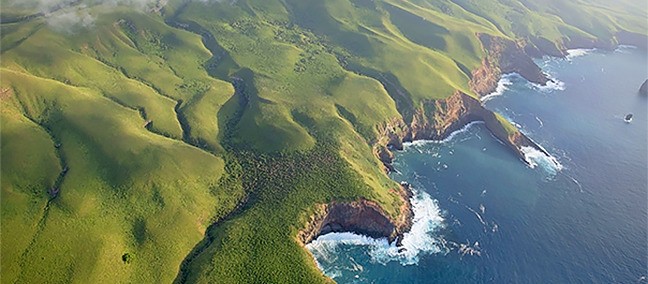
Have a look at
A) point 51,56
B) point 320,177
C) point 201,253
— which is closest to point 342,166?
point 320,177

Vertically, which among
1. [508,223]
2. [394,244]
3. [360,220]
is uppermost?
[360,220]

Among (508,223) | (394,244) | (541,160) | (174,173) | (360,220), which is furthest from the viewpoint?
(541,160)

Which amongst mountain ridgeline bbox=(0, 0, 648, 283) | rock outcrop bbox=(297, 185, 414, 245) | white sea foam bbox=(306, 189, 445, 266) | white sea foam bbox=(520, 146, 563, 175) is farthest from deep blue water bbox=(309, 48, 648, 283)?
mountain ridgeline bbox=(0, 0, 648, 283)

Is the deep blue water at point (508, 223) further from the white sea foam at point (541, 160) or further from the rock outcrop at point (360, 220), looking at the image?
the rock outcrop at point (360, 220)

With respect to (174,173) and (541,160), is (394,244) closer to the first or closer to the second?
(174,173)

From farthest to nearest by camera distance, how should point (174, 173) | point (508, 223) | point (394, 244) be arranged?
point (508, 223) < point (174, 173) < point (394, 244)

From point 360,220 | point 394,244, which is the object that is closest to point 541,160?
point 394,244

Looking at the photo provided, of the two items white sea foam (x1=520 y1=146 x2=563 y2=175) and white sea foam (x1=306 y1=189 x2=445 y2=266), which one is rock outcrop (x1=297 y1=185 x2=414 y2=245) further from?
white sea foam (x1=520 y1=146 x2=563 y2=175)

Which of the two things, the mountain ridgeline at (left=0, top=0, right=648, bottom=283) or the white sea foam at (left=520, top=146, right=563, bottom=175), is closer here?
the mountain ridgeline at (left=0, top=0, right=648, bottom=283)
